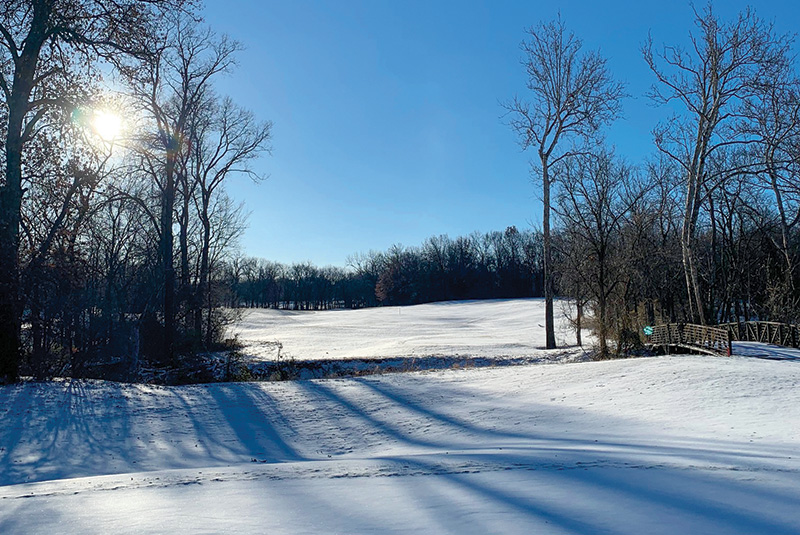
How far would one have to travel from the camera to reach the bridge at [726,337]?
52.1 feet

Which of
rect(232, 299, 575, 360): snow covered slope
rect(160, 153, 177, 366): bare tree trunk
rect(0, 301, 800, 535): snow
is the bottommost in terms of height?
rect(232, 299, 575, 360): snow covered slope

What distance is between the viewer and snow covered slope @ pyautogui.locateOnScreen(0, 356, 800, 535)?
3.72 metres

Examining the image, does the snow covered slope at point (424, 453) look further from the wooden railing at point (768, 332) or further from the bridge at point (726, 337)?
the wooden railing at point (768, 332)

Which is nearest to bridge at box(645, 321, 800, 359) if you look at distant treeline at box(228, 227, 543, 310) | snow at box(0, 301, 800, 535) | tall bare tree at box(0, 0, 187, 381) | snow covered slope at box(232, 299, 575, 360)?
snow at box(0, 301, 800, 535)

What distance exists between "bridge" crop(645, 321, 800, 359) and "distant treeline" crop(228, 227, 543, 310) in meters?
56.7

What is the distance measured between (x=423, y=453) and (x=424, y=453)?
0.15 ft

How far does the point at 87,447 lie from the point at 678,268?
1139 inches

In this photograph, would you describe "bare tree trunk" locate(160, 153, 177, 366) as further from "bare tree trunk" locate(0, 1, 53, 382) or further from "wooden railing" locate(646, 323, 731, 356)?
"wooden railing" locate(646, 323, 731, 356)

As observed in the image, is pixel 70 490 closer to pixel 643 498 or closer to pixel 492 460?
pixel 492 460

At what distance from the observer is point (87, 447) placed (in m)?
8.79

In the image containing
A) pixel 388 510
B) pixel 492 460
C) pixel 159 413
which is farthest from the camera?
pixel 159 413

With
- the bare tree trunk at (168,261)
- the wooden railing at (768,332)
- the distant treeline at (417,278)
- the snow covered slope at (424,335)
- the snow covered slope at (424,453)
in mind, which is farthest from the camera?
the distant treeline at (417,278)

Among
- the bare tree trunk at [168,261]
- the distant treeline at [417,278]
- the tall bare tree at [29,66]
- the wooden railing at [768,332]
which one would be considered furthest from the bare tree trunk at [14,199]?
the distant treeline at [417,278]

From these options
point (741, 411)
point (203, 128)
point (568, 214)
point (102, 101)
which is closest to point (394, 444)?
point (741, 411)
